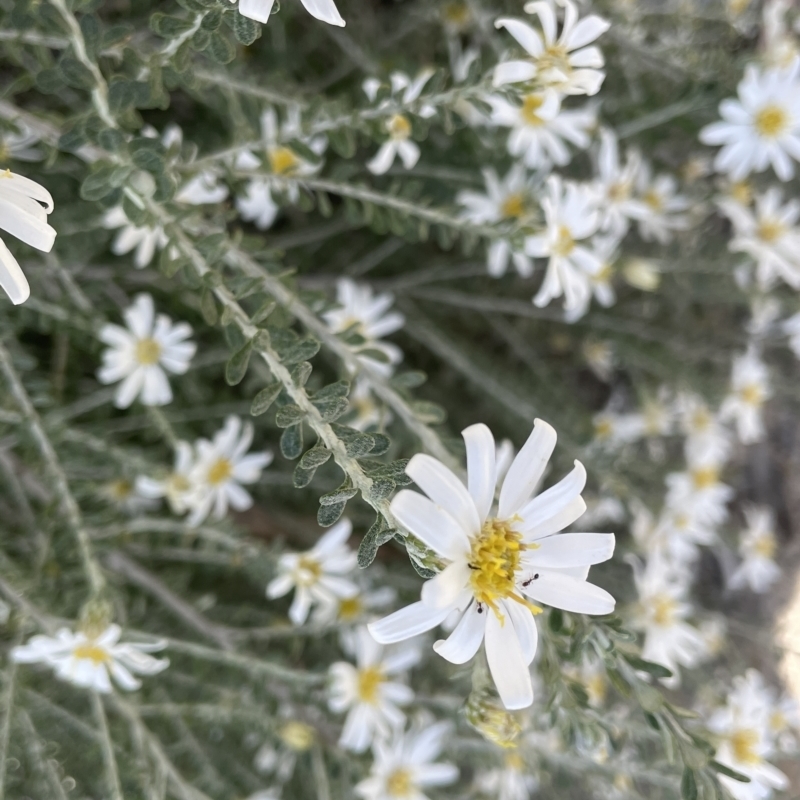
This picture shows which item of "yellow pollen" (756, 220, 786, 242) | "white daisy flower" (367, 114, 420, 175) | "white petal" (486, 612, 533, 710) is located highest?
"white daisy flower" (367, 114, 420, 175)

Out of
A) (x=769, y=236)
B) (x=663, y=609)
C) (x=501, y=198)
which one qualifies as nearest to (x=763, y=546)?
(x=663, y=609)

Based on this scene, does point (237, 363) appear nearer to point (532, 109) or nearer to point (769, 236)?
point (532, 109)

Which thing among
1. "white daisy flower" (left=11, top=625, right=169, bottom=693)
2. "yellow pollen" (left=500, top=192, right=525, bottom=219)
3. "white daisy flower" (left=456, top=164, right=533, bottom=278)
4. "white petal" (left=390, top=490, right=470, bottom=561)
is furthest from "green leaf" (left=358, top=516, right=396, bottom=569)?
"yellow pollen" (left=500, top=192, right=525, bottom=219)

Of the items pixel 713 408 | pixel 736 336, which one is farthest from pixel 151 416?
pixel 736 336

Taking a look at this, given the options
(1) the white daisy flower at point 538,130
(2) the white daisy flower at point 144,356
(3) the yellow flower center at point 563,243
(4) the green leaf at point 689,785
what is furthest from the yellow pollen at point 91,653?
(1) the white daisy flower at point 538,130

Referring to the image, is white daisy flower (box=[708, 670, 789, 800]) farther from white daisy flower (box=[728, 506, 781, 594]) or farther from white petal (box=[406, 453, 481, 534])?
white petal (box=[406, 453, 481, 534])

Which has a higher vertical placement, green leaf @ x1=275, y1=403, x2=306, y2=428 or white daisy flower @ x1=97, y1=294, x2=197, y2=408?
green leaf @ x1=275, y1=403, x2=306, y2=428

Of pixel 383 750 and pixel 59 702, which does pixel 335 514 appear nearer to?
pixel 383 750
